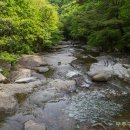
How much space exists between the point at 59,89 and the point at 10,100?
359 cm

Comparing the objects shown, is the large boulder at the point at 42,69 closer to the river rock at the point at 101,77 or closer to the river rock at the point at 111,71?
the river rock at the point at 111,71

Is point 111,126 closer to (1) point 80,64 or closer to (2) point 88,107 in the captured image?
(2) point 88,107

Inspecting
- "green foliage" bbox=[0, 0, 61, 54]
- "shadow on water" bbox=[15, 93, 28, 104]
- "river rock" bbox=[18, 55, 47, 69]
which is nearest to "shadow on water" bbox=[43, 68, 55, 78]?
"river rock" bbox=[18, 55, 47, 69]

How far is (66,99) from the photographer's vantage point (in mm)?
15094

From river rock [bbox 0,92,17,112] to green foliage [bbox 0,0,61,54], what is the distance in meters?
8.06

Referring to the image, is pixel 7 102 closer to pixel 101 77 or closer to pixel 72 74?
pixel 101 77

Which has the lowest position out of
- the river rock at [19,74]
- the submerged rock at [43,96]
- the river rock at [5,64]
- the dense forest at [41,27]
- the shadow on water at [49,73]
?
the submerged rock at [43,96]

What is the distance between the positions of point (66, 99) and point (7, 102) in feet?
11.4

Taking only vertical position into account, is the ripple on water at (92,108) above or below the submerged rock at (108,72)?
below

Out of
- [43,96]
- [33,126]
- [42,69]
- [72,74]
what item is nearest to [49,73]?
[42,69]

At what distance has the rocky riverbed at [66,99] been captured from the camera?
12.0m

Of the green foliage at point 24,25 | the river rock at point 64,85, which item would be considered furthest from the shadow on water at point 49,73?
the green foliage at point 24,25

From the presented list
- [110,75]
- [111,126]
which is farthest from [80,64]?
[111,126]

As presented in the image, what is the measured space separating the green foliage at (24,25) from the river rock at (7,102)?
806 centimetres
